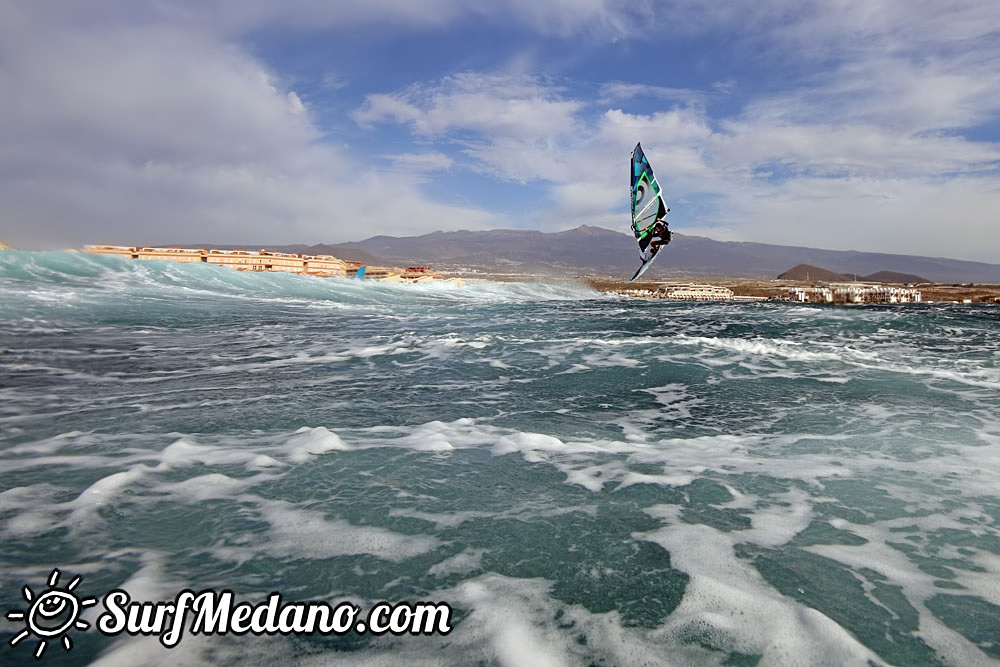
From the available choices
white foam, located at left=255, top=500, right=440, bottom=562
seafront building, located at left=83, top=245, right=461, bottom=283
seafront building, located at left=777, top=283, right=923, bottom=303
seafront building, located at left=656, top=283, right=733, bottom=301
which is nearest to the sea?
white foam, located at left=255, top=500, right=440, bottom=562

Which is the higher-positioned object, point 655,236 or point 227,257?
point 227,257

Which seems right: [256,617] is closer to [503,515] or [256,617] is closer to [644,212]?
[503,515]

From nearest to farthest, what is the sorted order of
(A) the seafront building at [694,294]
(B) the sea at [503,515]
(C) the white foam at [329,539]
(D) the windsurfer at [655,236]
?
(B) the sea at [503,515], (C) the white foam at [329,539], (D) the windsurfer at [655,236], (A) the seafront building at [694,294]

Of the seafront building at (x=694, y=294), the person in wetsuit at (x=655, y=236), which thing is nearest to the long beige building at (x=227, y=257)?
the seafront building at (x=694, y=294)

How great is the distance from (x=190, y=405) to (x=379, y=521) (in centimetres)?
403

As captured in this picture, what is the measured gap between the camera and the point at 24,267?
27.8 m

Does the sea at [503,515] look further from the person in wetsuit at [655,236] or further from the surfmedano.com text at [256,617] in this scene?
the person in wetsuit at [655,236]

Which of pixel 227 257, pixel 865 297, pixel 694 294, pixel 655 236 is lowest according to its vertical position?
pixel 694 294

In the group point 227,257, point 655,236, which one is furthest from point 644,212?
point 227,257

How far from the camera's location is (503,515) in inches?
132

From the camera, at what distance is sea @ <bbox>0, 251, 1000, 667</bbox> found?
2.19 m

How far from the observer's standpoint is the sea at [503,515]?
7.18 ft

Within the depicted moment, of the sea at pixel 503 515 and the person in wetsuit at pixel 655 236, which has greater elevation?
the person in wetsuit at pixel 655 236

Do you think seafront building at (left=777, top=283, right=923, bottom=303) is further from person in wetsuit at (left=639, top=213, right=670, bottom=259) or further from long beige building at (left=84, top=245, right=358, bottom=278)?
long beige building at (left=84, top=245, right=358, bottom=278)
